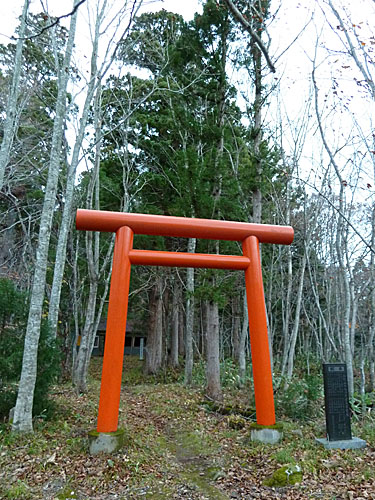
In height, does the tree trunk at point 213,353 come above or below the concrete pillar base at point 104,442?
above

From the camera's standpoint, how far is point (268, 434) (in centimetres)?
543

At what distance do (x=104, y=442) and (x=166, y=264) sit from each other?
2680 millimetres

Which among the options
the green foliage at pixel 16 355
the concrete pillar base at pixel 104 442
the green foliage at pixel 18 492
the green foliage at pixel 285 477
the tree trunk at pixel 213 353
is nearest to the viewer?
the green foliage at pixel 18 492

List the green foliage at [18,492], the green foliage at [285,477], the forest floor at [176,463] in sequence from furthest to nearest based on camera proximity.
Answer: the green foliage at [285,477] → the forest floor at [176,463] → the green foliage at [18,492]

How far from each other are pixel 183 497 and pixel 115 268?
3.10 meters

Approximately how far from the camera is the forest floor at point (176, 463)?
4066 mm

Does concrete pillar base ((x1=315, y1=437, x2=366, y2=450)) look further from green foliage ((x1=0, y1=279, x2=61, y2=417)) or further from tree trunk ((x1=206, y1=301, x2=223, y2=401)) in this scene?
green foliage ((x1=0, y1=279, x2=61, y2=417))

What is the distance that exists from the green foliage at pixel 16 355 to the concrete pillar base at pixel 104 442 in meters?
1.48

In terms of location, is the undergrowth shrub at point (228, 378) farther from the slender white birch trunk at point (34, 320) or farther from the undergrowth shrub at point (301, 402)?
the slender white birch trunk at point (34, 320)

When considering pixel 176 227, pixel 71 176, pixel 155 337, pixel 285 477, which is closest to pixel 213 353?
pixel 176 227

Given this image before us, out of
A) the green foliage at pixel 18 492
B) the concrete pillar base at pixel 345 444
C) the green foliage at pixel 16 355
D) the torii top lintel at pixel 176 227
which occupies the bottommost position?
the green foliage at pixel 18 492

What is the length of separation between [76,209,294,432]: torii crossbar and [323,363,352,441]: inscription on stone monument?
83 cm

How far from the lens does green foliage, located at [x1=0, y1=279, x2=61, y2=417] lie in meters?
5.73

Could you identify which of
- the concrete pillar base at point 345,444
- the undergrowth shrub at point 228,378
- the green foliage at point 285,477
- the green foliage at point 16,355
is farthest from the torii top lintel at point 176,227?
the undergrowth shrub at point 228,378
